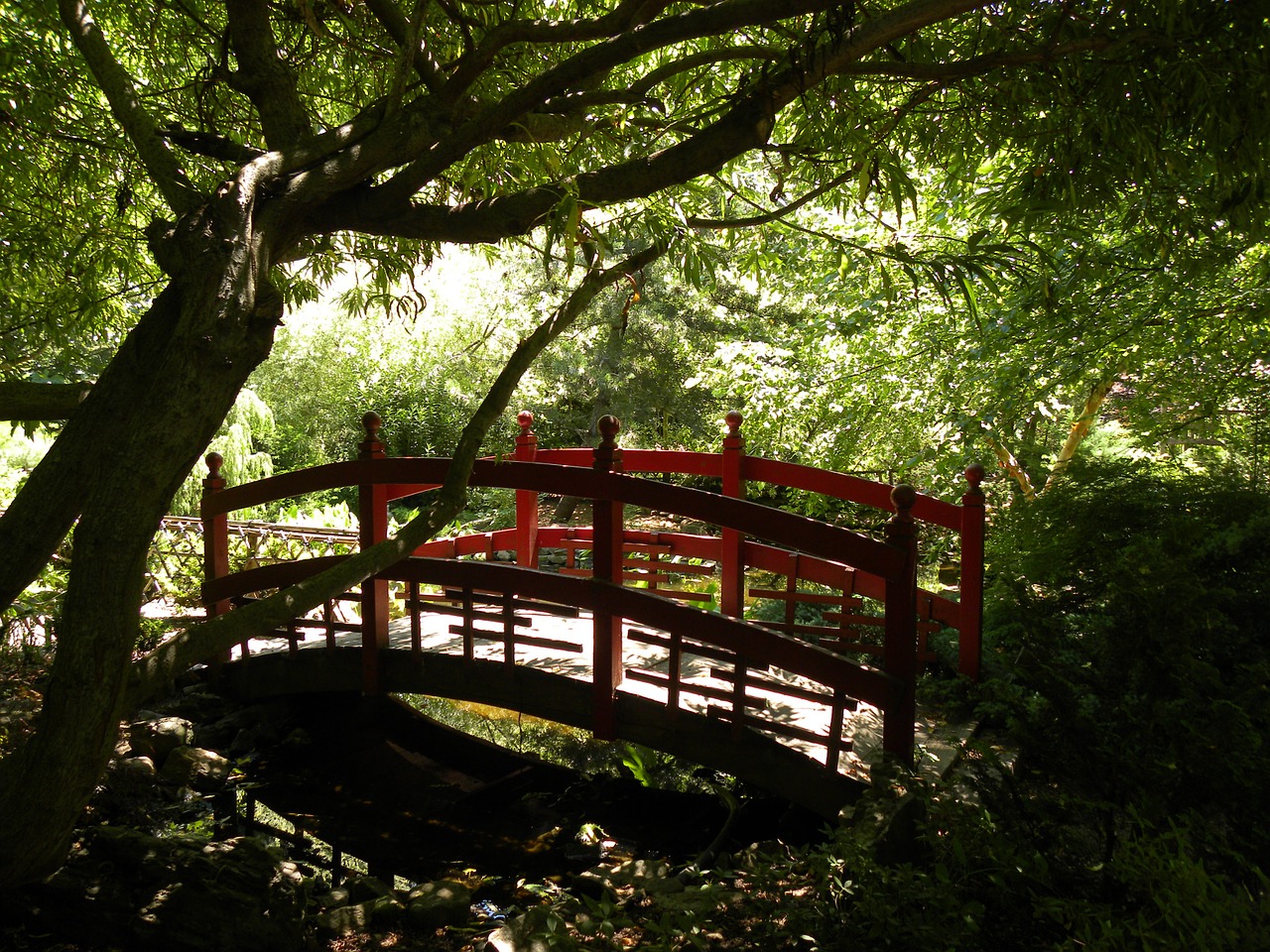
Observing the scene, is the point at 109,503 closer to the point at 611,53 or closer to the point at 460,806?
the point at 611,53

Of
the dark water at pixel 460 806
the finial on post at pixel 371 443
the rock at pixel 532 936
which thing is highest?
the finial on post at pixel 371 443

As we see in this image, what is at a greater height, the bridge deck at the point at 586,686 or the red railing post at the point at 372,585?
the red railing post at the point at 372,585

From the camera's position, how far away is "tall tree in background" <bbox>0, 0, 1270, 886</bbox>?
103 inches

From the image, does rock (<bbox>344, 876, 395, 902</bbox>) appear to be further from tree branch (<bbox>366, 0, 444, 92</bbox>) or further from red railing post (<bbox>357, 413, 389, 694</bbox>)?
tree branch (<bbox>366, 0, 444, 92</bbox>)

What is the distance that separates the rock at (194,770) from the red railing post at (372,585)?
86 centimetres

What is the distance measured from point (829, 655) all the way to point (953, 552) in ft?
21.5

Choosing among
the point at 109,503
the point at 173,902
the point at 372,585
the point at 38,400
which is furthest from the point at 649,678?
the point at 38,400

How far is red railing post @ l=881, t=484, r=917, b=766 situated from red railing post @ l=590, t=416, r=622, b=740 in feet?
4.44

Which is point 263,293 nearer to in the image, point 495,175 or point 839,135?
point 495,175

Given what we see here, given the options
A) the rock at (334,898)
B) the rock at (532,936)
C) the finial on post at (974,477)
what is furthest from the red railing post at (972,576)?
the rock at (334,898)

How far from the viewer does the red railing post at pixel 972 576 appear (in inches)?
173

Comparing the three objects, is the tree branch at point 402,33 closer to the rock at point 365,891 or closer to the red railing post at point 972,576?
the red railing post at point 972,576

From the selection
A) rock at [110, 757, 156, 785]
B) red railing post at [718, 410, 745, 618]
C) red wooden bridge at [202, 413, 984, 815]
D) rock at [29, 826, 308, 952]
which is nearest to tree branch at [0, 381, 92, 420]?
rock at [29, 826, 308, 952]

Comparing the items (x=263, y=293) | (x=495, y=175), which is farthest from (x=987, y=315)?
(x=263, y=293)
